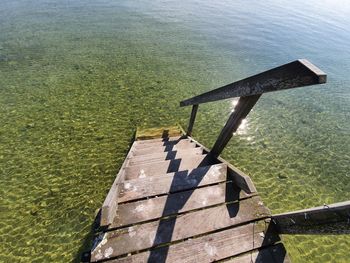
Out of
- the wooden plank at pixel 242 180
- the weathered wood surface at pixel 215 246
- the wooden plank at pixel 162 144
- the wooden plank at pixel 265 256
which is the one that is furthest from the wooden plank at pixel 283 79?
the wooden plank at pixel 162 144

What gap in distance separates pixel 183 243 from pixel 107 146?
5257 millimetres

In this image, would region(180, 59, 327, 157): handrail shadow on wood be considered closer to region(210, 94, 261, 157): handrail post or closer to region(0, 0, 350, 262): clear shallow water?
region(210, 94, 261, 157): handrail post

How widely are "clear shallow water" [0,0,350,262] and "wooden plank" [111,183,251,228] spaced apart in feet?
8.64

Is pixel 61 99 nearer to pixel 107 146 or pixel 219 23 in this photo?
pixel 107 146

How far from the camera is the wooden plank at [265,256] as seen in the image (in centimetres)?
290

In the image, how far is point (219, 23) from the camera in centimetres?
2230

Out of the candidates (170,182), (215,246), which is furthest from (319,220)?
(170,182)

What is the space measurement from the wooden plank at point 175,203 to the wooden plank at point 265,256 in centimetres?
78

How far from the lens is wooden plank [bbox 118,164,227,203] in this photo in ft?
11.9

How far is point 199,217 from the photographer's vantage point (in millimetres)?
3314

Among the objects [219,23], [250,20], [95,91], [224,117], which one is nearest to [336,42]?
[250,20]

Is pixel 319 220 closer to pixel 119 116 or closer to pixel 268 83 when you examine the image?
pixel 268 83

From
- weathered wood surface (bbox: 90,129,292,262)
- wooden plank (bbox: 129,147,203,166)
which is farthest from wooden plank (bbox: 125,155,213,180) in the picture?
weathered wood surface (bbox: 90,129,292,262)

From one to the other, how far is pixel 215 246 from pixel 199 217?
44 centimetres
